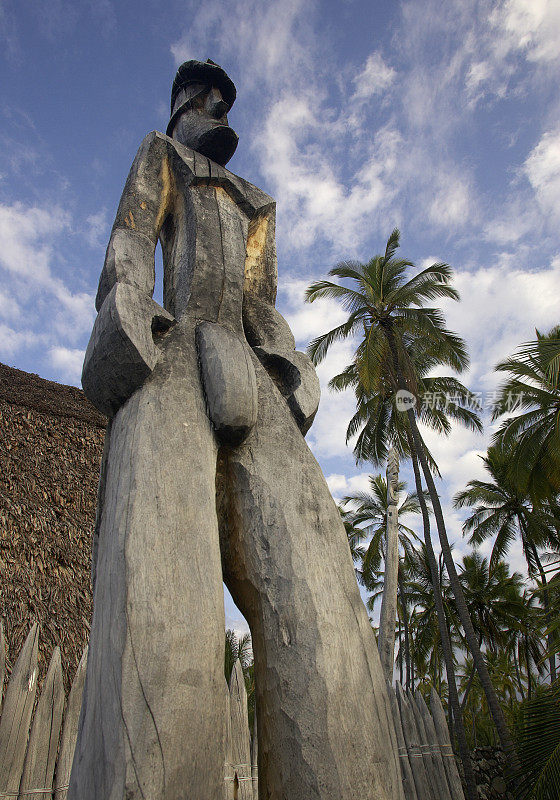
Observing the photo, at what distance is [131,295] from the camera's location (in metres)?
2.17

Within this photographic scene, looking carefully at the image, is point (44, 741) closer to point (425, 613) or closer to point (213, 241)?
A: point (213, 241)

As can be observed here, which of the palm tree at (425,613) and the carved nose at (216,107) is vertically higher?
the palm tree at (425,613)

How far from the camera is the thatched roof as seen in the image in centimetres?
716

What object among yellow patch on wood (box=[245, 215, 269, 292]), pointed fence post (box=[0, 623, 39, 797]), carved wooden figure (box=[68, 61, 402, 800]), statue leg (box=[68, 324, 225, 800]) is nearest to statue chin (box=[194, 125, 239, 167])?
yellow patch on wood (box=[245, 215, 269, 292])

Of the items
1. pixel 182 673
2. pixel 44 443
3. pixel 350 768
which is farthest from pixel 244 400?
pixel 44 443

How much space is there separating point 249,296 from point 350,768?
220 centimetres

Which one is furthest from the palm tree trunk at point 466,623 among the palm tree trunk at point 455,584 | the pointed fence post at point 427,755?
Answer: the pointed fence post at point 427,755

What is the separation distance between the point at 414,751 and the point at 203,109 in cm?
486

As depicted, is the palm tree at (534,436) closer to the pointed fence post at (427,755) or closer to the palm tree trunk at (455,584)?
the palm tree trunk at (455,584)

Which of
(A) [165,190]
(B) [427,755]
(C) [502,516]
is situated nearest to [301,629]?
(A) [165,190]

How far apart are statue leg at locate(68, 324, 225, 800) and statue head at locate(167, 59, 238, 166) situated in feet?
5.97

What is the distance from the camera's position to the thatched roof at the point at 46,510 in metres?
7.16

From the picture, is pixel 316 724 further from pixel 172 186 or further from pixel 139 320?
pixel 172 186

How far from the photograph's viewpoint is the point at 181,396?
206 centimetres
